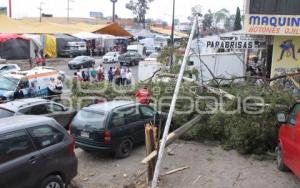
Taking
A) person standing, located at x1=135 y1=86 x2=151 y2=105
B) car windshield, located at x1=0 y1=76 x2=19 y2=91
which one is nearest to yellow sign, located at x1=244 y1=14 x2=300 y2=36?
person standing, located at x1=135 y1=86 x2=151 y2=105

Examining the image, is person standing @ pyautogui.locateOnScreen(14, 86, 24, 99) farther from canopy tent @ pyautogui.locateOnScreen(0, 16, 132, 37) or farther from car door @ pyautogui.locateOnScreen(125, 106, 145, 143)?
canopy tent @ pyautogui.locateOnScreen(0, 16, 132, 37)

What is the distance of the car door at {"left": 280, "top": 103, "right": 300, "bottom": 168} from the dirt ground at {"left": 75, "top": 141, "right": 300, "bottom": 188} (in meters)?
0.78

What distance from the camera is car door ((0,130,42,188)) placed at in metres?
7.33

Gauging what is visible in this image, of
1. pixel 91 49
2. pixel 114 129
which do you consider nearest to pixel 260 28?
pixel 114 129

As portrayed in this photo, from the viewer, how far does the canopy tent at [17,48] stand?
49.0 metres

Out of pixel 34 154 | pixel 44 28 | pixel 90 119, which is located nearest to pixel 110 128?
pixel 90 119

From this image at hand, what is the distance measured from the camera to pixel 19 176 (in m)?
7.53

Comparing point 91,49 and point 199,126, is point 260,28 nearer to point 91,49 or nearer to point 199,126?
point 199,126

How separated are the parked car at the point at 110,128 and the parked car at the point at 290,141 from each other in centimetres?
337

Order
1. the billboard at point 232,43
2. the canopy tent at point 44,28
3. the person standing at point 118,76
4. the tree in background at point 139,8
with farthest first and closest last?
the tree in background at point 139,8 < the canopy tent at point 44,28 < the person standing at point 118,76 < the billboard at point 232,43

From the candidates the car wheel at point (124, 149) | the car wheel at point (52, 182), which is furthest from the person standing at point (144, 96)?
the car wheel at point (52, 182)

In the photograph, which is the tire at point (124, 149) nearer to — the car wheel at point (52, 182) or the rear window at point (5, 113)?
the car wheel at point (52, 182)

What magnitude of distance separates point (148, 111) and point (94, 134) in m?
2.37

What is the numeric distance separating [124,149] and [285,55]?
1194cm
